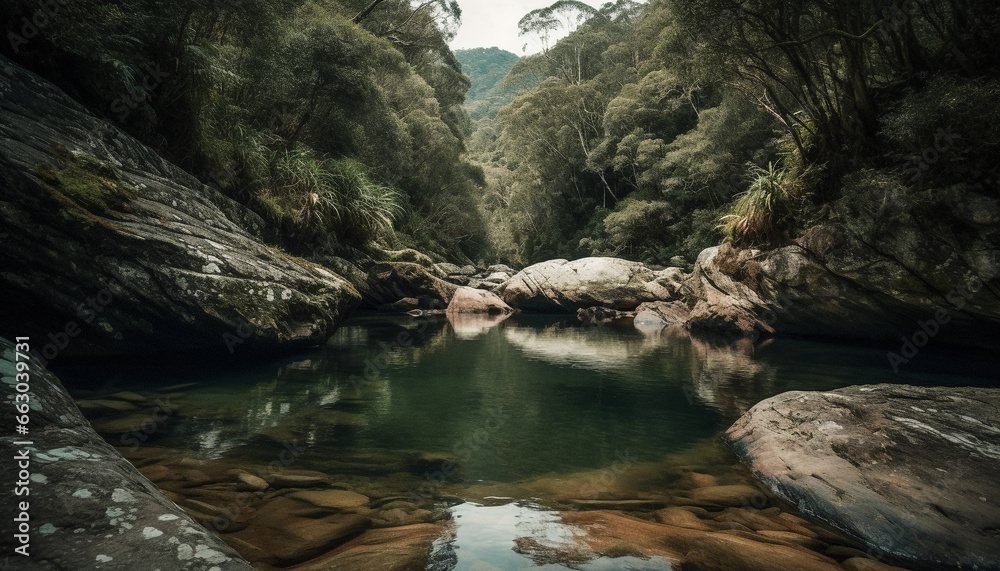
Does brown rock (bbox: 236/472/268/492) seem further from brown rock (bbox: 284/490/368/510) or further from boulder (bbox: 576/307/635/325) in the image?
boulder (bbox: 576/307/635/325)

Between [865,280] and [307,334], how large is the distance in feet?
31.7

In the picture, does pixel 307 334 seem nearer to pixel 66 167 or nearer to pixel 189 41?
pixel 66 167

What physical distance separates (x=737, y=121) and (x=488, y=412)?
1778cm

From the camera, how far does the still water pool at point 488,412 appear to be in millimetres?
3311

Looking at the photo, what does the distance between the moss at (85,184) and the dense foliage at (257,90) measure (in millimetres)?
1749

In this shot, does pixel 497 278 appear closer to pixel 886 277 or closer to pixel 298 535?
pixel 886 277

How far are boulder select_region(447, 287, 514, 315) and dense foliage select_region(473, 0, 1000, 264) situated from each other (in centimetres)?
814

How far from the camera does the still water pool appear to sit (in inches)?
130

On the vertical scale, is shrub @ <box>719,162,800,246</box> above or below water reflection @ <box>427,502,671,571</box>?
above

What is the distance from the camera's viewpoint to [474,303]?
1734 cm

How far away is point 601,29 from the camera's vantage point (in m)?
35.0

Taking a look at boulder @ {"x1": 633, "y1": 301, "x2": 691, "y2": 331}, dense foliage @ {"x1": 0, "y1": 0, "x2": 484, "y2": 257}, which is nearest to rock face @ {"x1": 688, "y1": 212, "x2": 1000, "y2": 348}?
boulder @ {"x1": 633, "y1": 301, "x2": 691, "y2": 331}

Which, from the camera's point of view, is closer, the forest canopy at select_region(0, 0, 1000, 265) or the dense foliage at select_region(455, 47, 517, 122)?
the forest canopy at select_region(0, 0, 1000, 265)

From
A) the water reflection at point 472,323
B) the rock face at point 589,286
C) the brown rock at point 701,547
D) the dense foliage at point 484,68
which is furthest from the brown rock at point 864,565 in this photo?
the dense foliage at point 484,68
